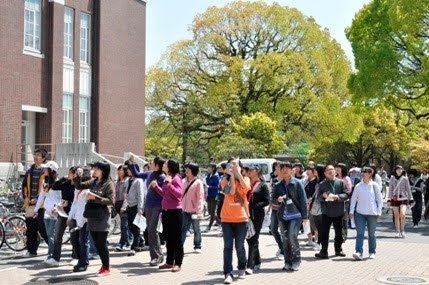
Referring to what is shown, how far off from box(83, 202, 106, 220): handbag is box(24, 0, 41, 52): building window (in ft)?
64.4

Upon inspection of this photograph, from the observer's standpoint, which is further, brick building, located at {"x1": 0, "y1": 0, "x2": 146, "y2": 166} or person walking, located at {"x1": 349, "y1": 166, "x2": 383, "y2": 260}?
brick building, located at {"x1": 0, "y1": 0, "x2": 146, "y2": 166}

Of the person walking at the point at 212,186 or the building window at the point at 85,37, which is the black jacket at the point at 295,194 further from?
the building window at the point at 85,37

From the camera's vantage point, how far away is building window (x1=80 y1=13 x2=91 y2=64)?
31.9 m

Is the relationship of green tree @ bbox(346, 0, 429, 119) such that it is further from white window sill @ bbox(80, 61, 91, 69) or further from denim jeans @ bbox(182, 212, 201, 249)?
denim jeans @ bbox(182, 212, 201, 249)

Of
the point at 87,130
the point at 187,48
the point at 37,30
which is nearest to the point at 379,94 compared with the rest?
the point at 87,130

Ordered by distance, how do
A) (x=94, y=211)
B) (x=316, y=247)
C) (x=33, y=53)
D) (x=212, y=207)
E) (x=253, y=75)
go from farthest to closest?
(x=253, y=75), (x=33, y=53), (x=212, y=207), (x=316, y=247), (x=94, y=211)

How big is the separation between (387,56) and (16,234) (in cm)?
2260

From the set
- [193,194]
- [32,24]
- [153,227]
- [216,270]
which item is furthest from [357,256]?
[32,24]

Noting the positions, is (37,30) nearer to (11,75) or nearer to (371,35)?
(11,75)

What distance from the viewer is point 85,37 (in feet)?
105

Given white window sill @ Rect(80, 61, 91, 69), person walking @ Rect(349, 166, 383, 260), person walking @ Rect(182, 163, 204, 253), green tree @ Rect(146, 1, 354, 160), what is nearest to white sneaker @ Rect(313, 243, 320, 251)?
person walking @ Rect(349, 166, 383, 260)

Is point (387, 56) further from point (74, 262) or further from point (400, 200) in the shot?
point (74, 262)

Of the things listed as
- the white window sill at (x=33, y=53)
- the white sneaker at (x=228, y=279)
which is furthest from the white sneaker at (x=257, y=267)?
the white window sill at (x=33, y=53)

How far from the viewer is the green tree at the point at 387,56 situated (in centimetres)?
2978
